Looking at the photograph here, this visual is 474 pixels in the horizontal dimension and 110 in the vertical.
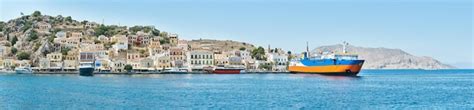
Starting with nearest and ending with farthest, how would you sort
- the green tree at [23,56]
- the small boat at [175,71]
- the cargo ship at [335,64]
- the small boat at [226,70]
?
the cargo ship at [335,64], the small boat at [175,71], the small boat at [226,70], the green tree at [23,56]

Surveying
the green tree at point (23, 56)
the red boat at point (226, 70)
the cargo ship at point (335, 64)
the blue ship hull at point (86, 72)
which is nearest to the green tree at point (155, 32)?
the green tree at point (23, 56)

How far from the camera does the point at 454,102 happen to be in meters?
37.8

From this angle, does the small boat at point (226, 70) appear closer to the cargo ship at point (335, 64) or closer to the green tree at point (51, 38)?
the cargo ship at point (335, 64)

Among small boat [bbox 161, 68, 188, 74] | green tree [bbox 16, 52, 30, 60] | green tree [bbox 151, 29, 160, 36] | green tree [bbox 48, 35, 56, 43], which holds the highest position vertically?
green tree [bbox 151, 29, 160, 36]

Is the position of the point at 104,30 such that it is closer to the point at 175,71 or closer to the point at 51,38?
the point at 51,38

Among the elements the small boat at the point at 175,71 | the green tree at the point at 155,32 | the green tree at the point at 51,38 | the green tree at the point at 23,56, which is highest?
the green tree at the point at 155,32

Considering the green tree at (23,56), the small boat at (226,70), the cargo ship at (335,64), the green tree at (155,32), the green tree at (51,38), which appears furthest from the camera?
the green tree at (155,32)

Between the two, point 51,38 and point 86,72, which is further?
point 51,38

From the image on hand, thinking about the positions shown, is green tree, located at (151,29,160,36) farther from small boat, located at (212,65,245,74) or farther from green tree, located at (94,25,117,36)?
small boat, located at (212,65,245,74)

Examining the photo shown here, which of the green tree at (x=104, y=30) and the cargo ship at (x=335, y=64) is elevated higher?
the green tree at (x=104, y=30)

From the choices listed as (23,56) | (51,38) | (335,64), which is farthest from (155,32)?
(335,64)

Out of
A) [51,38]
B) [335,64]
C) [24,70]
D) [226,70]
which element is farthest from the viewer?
[51,38]

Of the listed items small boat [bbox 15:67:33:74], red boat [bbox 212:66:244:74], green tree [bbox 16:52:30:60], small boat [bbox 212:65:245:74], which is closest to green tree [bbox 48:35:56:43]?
green tree [bbox 16:52:30:60]

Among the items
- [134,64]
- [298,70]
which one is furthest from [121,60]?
[298,70]
